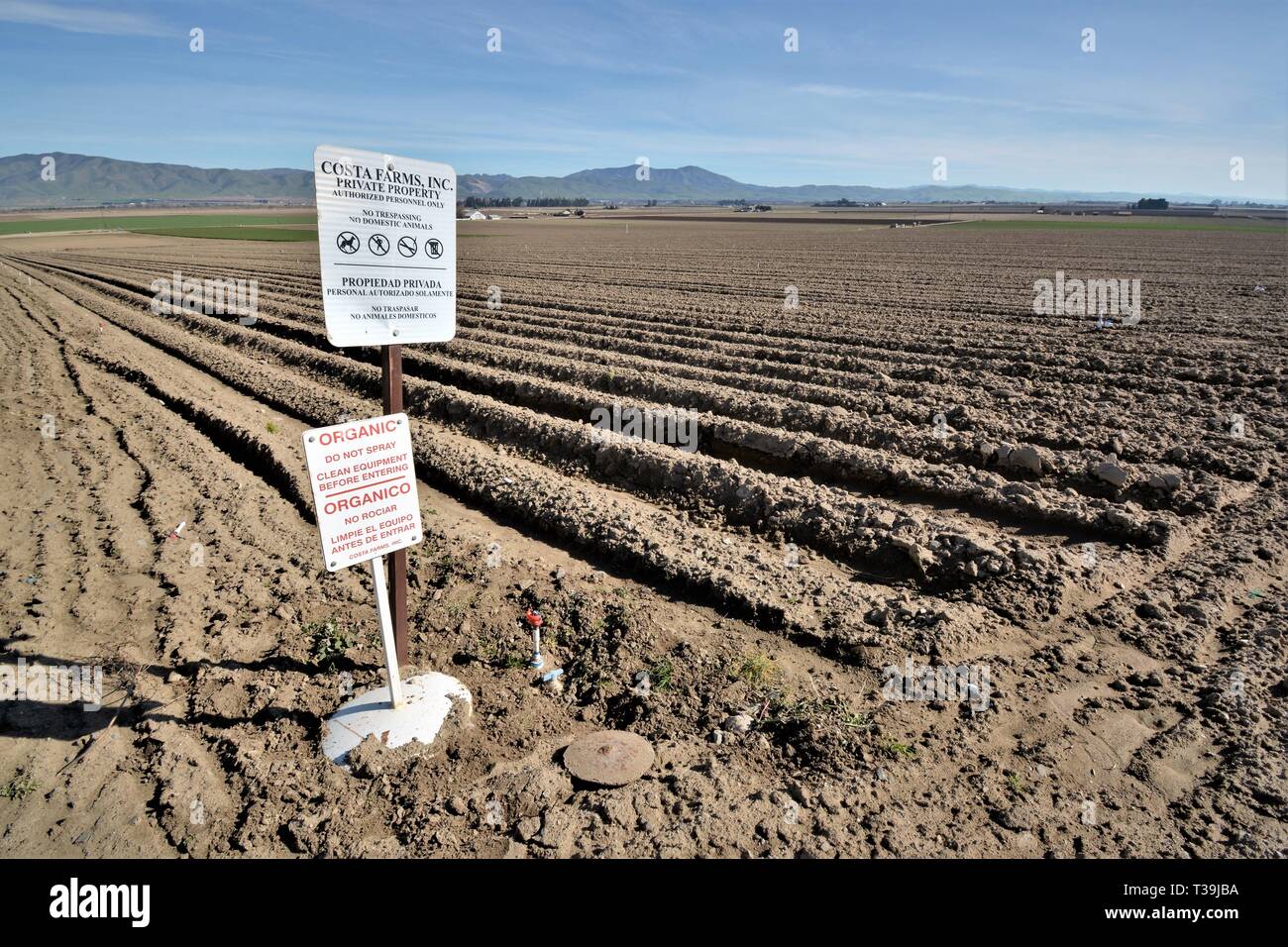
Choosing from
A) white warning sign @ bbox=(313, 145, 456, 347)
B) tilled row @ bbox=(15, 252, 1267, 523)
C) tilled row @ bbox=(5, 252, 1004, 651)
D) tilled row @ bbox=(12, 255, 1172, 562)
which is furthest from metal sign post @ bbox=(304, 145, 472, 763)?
tilled row @ bbox=(15, 252, 1267, 523)

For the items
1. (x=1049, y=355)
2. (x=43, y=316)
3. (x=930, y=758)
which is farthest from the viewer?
(x=43, y=316)

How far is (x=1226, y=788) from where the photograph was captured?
3.37 metres

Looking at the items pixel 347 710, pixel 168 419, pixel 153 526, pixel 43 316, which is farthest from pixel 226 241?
pixel 347 710

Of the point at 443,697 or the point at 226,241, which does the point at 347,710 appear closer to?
the point at 443,697

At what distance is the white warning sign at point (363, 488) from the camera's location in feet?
10.7

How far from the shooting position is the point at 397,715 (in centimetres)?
377

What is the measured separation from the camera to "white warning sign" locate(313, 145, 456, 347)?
3.15 m

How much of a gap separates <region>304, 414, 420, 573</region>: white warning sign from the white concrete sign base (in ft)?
2.98

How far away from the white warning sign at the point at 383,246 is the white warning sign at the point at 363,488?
0.44m

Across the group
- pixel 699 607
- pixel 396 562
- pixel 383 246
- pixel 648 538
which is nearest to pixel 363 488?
pixel 396 562

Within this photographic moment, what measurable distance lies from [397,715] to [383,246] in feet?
7.92

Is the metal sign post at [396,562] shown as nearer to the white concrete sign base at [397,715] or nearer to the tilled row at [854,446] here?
the white concrete sign base at [397,715]

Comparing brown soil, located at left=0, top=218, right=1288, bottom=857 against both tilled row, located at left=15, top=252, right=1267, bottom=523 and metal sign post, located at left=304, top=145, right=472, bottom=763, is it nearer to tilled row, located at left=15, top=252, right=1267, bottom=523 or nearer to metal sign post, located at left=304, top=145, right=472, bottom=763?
tilled row, located at left=15, top=252, right=1267, bottom=523
